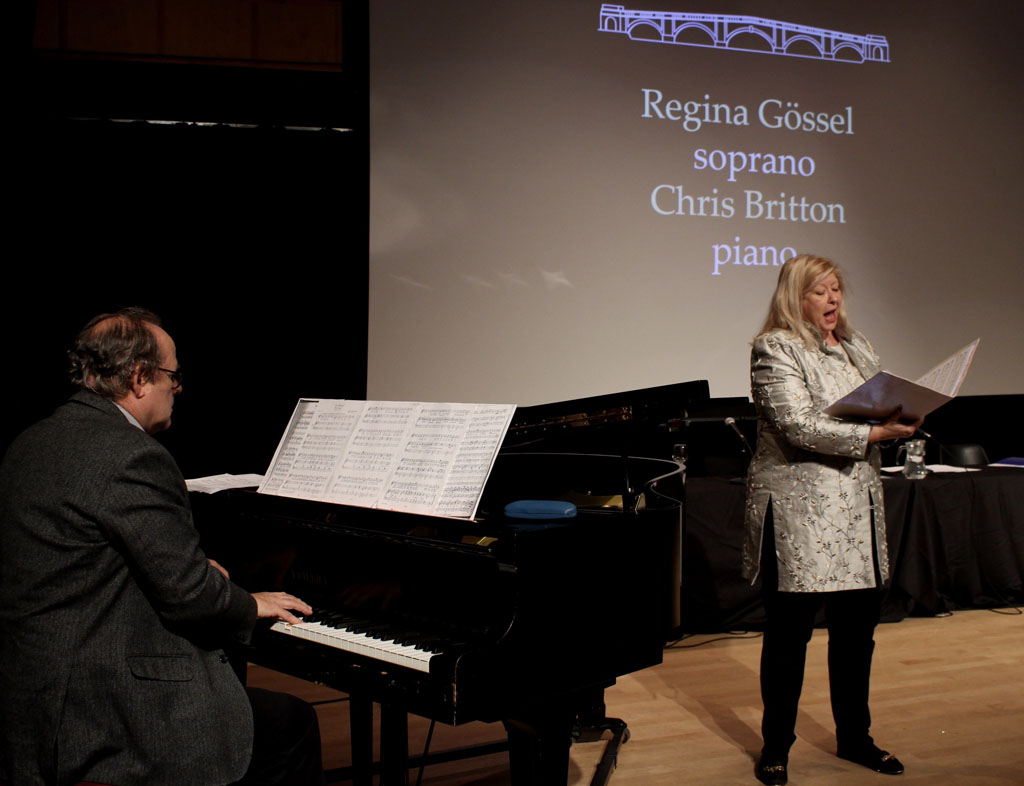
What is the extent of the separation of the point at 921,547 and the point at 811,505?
2230 millimetres

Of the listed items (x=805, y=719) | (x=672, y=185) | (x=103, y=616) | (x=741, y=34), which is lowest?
(x=805, y=719)

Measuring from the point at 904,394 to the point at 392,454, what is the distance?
4.49ft

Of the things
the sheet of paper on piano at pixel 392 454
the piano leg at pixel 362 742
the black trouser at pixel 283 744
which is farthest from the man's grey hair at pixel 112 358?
the piano leg at pixel 362 742

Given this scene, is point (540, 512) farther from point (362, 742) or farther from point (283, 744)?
point (362, 742)

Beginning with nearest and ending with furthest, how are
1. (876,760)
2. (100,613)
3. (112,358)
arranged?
(100,613)
(112,358)
(876,760)

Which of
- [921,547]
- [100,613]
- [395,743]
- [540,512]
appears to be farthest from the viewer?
[921,547]

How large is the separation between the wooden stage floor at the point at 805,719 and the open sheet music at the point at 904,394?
1.13 meters

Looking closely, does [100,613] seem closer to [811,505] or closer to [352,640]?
[352,640]

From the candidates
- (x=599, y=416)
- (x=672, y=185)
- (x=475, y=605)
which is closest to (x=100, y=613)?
(x=475, y=605)

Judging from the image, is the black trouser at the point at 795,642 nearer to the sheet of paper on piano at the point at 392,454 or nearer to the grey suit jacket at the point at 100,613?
the sheet of paper on piano at the point at 392,454

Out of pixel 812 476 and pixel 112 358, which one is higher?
pixel 112 358

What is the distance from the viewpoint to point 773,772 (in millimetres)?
2689

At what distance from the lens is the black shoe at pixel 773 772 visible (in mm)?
2684

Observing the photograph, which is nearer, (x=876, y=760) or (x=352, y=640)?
(x=352, y=640)
